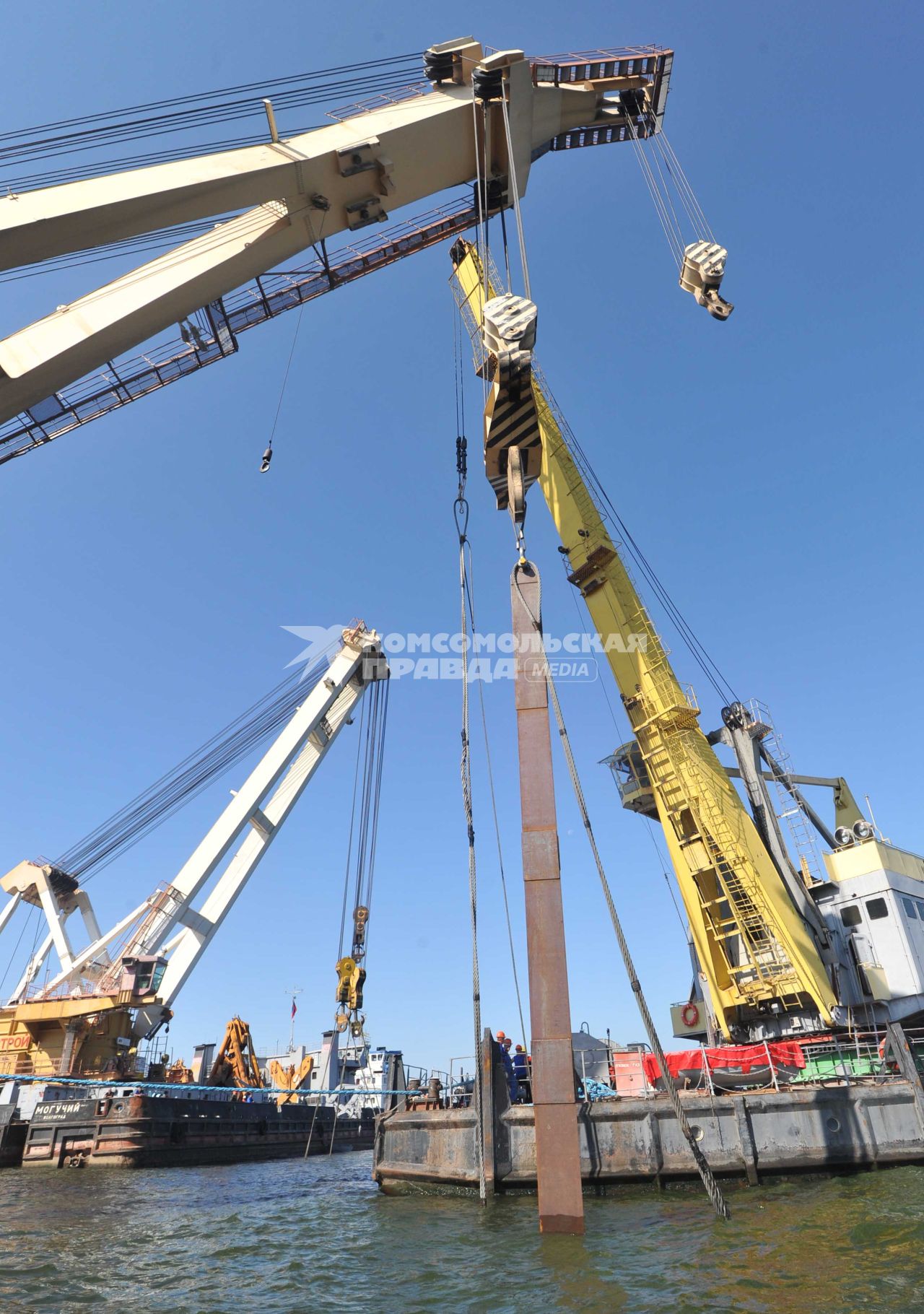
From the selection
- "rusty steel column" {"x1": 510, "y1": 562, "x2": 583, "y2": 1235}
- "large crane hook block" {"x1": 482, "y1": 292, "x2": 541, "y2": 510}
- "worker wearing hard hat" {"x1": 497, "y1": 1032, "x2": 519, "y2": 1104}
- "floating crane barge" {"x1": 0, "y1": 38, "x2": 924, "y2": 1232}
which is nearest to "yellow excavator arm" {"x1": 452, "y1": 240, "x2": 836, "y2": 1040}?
"floating crane barge" {"x1": 0, "y1": 38, "x2": 924, "y2": 1232}

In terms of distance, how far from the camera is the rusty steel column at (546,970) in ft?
27.0

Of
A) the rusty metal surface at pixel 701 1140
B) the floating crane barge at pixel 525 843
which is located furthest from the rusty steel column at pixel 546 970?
the rusty metal surface at pixel 701 1140

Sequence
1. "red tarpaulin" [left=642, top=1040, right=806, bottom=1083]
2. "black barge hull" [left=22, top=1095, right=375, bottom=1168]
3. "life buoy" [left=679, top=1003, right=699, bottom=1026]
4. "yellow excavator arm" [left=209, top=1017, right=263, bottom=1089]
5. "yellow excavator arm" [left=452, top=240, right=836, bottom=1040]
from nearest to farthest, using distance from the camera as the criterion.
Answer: "red tarpaulin" [left=642, top=1040, right=806, bottom=1083] < "yellow excavator arm" [left=452, top=240, right=836, bottom=1040] < "black barge hull" [left=22, top=1095, right=375, bottom=1168] < "life buoy" [left=679, top=1003, right=699, bottom=1026] < "yellow excavator arm" [left=209, top=1017, right=263, bottom=1089]

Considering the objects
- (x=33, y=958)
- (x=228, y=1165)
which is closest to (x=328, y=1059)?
(x=228, y=1165)

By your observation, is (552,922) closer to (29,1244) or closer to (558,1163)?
(558,1163)

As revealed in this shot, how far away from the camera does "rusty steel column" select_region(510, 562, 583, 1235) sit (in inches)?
324

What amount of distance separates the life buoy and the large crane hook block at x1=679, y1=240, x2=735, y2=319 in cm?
1868

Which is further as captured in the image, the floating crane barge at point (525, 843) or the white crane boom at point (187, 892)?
the white crane boom at point (187, 892)

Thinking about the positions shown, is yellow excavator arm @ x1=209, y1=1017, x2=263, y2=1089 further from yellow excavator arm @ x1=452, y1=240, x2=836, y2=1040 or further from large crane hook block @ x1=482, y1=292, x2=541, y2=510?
large crane hook block @ x1=482, y1=292, x2=541, y2=510

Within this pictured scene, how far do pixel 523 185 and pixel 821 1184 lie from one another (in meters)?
Answer: 22.2

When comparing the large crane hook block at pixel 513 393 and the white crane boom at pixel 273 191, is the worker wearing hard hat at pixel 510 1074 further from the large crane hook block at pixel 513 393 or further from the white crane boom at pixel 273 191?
the white crane boom at pixel 273 191

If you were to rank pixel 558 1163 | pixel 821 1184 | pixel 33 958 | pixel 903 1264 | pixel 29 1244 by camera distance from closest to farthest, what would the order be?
1. pixel 903 1264
2. pixel 558 1163
3. pixel 29 1244
4. pixel 821 1184
5. pixel 33 958

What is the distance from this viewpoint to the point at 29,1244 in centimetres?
977

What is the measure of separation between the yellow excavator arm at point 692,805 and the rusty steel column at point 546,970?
908cm
